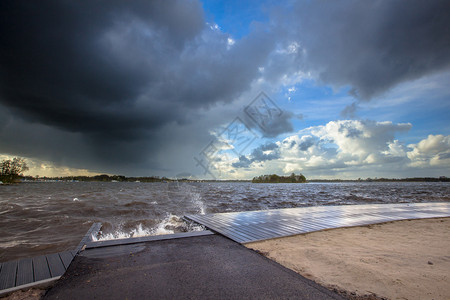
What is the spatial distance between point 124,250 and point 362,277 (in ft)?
15.1

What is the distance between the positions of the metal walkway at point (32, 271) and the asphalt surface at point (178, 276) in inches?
7.7

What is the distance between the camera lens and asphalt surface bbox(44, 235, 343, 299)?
279 centimetres

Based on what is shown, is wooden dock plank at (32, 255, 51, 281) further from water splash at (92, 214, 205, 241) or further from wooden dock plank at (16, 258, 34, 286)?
water splash at (92, 214, 205, 241)

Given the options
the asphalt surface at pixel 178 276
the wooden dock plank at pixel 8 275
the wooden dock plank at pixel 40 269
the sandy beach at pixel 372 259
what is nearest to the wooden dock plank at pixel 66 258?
the asphalt surface at pixel 178 276

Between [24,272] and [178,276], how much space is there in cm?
271

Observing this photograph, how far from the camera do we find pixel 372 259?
439 cm

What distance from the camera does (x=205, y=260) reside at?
4078 mm

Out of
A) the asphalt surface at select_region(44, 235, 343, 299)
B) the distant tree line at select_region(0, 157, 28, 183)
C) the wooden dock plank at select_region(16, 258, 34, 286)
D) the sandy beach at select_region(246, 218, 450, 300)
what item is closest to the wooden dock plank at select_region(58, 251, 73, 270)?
the asphalt surface at select_region(44, 235, 343, 299)

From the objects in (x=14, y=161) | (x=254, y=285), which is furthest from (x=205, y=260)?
(x=14, y=161)

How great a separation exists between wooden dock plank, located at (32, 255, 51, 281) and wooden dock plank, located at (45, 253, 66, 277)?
0.05 m

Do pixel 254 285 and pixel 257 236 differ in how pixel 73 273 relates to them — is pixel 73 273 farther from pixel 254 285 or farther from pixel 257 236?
pixel 257 236

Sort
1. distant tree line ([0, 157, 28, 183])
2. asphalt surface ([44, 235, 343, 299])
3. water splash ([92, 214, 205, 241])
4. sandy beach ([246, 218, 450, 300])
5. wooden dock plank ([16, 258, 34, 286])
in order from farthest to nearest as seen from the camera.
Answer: distant tree line ([0, 157, 28, 183]), water splash ([92, 214, 205, 241]), wooden dock plank ([16, 258, 34, 286]), sandy beach ([246, 218, 450, 300]), asphalt surface ([44, 235, 343, 299])

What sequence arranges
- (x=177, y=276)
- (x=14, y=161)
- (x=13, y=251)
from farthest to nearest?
(x=14, y=161) → (x=13, y=251) → (x=177, y=276)

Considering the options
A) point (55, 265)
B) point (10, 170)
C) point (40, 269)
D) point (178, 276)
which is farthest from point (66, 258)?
point (10, 170)
